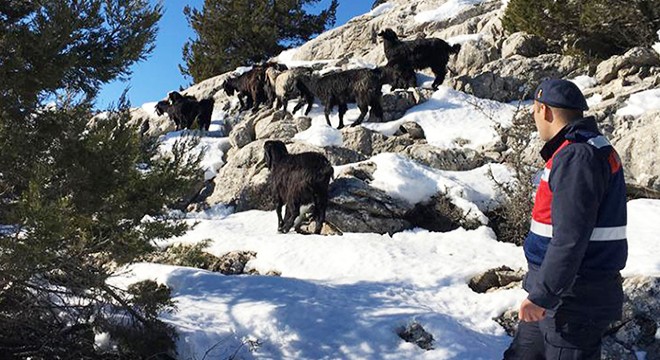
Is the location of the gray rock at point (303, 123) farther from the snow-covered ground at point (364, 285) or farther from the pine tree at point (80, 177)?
the pine tree at point (80, 177)

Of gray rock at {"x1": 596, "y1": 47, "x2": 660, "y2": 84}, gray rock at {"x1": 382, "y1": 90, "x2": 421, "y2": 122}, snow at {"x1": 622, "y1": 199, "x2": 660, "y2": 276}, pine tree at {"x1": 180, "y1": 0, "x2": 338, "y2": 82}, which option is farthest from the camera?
pine tree at {"x1": 180, "y1": 0, "x2": 338, "y2": 82}

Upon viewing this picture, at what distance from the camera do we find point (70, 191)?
4.19 metres

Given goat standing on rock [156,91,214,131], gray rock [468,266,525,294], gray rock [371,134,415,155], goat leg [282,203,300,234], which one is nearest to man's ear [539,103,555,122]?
gray rock [468,266,525,294]

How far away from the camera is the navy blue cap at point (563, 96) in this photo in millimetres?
2740

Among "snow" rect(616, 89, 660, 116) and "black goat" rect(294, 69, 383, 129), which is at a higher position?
"black goat" rect(294, 69, 383, 129)

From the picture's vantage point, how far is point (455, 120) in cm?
1370

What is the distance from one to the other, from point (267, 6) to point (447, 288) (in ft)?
81.6

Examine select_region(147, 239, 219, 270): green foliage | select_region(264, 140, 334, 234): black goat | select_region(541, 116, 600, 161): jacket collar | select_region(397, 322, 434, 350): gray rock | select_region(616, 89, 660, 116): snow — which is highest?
select_region(616, 89, 660, 116): snow

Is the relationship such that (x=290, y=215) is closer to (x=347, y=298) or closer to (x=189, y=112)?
(x=347, y=298)

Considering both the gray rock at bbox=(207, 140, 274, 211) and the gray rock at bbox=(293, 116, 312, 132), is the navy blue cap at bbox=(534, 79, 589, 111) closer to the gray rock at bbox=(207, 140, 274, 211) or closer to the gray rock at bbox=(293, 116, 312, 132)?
the gray rock at bbox=(207, 140, 274, 211)

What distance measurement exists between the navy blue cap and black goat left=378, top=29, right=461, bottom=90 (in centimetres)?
1358

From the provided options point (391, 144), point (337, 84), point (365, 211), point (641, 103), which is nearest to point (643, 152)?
point (641, 103)

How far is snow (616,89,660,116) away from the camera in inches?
425

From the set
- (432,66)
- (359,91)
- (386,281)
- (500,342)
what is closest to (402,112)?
(359,91)
